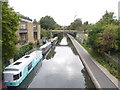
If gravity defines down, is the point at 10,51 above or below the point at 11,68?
above

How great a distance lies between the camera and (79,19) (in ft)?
228

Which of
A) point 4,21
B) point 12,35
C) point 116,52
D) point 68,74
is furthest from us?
point 116,52

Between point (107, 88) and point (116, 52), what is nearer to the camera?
point (107, 88)

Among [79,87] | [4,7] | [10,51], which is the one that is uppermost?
[4,7]

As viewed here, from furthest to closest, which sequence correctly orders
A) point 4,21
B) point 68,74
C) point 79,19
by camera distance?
1. point 79,19
2. point 68,74
3. point 4,21

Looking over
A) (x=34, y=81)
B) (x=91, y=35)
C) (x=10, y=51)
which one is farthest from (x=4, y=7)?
(x=91, y=35)

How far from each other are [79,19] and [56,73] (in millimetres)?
59155

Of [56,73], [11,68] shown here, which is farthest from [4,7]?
[56,73]

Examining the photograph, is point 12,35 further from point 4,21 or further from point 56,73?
point 56,73

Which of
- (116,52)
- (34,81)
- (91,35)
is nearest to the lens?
(34,81)

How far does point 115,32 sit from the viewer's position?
1501cm

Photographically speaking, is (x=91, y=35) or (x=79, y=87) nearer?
(x=79, y=87)

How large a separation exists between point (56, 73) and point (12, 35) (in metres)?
7.33

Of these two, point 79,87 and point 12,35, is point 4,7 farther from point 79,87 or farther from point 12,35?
point 79,87
